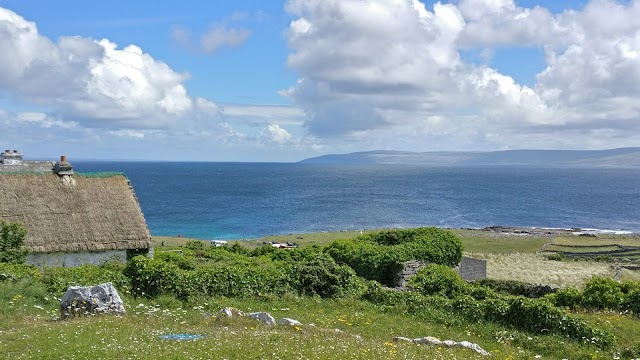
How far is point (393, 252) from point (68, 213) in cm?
1821

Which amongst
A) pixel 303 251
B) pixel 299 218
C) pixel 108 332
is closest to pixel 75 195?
pixel 303 251

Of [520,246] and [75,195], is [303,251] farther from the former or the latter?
[520,246]

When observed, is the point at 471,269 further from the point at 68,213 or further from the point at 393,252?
the point at 68,213

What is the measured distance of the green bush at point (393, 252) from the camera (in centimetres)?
3102

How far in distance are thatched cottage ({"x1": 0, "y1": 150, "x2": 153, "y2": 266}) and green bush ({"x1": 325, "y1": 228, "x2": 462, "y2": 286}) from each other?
1149 centimetres

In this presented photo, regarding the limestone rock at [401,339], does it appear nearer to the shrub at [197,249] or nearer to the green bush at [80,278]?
the green bush at [80,278]

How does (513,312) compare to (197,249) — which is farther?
(197,249)

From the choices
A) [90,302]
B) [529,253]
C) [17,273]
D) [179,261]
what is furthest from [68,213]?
[529,253]

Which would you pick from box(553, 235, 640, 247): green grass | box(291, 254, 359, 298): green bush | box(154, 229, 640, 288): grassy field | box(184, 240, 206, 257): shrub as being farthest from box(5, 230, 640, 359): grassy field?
box(553, 235, 640, 247): green grass

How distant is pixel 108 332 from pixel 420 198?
161 metres

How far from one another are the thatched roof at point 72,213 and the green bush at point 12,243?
5.79 ft

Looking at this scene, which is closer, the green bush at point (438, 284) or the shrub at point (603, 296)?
the shrub at point (603, 296)

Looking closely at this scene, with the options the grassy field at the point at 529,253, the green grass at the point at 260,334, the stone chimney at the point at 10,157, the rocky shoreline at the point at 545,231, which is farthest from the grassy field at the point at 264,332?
the rocky shoreline at the point at 545,231

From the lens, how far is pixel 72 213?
1163 inches
